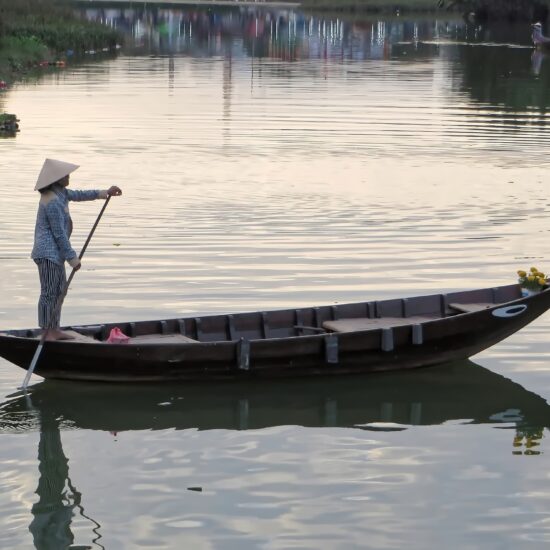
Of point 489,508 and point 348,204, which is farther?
point 348,204

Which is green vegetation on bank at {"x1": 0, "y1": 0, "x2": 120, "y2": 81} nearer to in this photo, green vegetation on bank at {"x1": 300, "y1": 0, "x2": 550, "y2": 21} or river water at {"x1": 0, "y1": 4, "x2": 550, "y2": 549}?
river water at {"x1": 0, "y1": 4, "x2": 550, "y2": 549}

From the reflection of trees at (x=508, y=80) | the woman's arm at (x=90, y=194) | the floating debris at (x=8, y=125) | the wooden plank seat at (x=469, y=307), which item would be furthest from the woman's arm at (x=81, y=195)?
the reflection of trees at (x=508, y=80)

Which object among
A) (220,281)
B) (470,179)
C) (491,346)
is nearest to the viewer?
(491,346)

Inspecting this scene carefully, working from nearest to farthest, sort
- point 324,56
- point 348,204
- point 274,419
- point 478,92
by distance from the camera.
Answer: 1. point 274,419
2. point 348,204
3. point 478,92
4. point 324,56

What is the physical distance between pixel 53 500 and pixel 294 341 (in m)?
3.48

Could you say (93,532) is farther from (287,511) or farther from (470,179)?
(470,179)

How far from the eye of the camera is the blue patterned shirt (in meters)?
13.6

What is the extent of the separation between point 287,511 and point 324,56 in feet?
214

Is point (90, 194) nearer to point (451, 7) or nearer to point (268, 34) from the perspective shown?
point (268, 34)

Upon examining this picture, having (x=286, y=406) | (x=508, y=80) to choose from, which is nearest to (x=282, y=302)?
(x=286, y=406)

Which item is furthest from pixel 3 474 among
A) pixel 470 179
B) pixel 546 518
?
pixel 470 179

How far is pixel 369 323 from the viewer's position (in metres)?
14.6

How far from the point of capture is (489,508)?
35.9 ft

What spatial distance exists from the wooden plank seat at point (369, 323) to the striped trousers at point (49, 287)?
9.12ft
